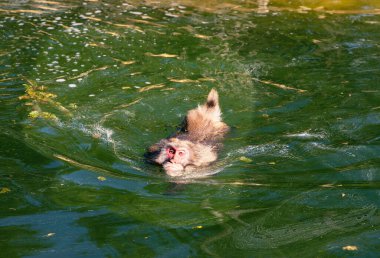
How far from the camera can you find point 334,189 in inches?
267

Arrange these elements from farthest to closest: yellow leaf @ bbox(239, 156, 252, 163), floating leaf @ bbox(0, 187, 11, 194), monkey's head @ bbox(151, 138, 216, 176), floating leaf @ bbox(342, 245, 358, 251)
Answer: yellow leaf @ bbox(239, 156, 252, 163), monkey's head @ bbox(151, 138, 216, 176), floating leaf @ bbox(0, 187, 11, 194), floating leaf @ bbox(342, 245, 358, 251)

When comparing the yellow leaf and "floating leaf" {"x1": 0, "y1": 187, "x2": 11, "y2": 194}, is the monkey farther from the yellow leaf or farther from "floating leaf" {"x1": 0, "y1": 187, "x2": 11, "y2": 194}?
"floating leaf" {"x1": 0, "y1": 187, "x2": 11, "y2": 194}

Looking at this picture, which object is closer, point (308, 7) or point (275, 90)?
point (275, 90)

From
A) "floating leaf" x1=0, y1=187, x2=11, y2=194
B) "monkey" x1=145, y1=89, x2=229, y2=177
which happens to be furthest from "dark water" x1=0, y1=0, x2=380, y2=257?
"monkey" x1=145, y1=89, x2=229, y2=177

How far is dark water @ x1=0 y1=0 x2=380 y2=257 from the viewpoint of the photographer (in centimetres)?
573

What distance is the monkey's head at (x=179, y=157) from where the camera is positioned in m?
7.46

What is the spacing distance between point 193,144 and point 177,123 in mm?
1598

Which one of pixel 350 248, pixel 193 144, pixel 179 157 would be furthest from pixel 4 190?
pixel 350 248

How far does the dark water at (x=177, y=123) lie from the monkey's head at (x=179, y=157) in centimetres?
23

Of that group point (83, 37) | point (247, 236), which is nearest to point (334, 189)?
point (247, 236)

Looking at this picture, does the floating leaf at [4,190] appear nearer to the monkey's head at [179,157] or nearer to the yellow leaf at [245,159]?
the monkey's head at [179,157]

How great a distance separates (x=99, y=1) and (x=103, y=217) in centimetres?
1195

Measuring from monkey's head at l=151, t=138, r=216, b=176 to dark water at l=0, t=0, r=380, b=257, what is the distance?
23cm

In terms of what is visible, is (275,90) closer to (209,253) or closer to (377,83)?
(377,83)
